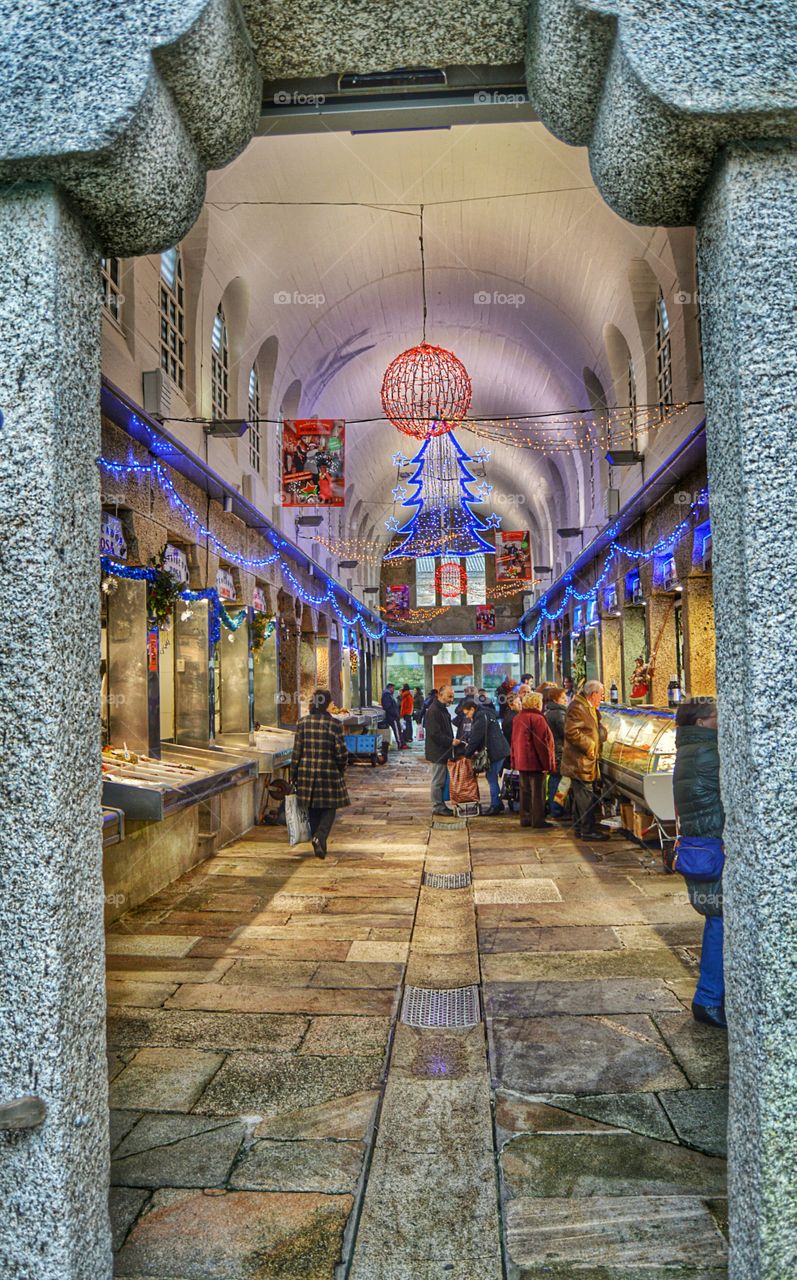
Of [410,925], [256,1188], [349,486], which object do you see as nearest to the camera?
[256,1188]

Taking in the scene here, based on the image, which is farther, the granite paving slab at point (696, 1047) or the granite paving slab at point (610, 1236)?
the granite paving slab at point (696, 1047)

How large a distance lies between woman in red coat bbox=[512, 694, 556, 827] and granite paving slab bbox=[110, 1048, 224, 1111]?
6.74 m

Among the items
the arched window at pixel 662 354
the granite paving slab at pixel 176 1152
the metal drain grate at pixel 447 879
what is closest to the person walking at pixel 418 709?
the arched window at pixel 662 354

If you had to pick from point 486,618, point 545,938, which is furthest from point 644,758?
point 486,618

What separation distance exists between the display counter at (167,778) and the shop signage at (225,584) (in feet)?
8.58

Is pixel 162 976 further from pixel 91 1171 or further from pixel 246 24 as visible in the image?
pixel 246 24

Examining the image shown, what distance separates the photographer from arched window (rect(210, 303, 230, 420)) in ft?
40.5

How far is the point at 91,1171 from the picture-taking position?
2.36 m

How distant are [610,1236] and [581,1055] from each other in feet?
4.62

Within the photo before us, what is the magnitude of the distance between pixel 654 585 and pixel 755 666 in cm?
1264

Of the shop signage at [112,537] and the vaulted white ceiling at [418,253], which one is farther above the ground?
the vaulted white ceiling at [418,253]

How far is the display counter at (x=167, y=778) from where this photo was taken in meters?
6.56

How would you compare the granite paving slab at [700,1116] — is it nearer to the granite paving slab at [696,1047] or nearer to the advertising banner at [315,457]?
the granite paving slab at [696,1047]

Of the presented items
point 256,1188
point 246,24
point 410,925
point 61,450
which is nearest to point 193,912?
point 410,925
